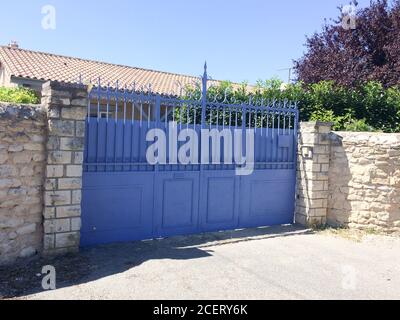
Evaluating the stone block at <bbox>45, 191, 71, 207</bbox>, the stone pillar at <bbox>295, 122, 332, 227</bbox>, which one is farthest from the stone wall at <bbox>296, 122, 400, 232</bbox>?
the stone block at <bbox>45, 191, 71, 207</bbox>

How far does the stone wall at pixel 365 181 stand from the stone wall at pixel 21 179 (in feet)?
16.2

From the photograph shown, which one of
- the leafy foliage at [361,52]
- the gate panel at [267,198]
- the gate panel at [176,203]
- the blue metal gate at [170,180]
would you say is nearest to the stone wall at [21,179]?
the blue metal gate at [170,180]

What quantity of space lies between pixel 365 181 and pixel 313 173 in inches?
34.3

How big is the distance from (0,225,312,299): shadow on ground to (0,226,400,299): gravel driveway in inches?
0.4

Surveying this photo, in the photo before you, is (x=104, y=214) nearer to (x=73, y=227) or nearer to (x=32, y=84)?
(x=73, y=227)

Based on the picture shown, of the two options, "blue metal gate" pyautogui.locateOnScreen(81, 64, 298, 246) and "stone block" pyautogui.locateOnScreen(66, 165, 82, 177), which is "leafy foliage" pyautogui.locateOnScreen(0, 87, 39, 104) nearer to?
"blue metal gate" pyautogui.locateOnScreen(81, 64, 298, 246)

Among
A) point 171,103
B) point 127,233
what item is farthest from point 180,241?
point 171,103

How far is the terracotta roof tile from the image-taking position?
13.8 meters

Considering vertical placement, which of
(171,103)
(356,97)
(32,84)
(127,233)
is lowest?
(127,233)

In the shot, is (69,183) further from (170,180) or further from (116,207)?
(170,180)

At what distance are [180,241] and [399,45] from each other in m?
9.40

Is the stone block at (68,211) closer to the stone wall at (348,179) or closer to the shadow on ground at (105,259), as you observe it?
the shadow on ground at (105,259)

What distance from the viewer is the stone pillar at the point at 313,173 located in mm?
6715
